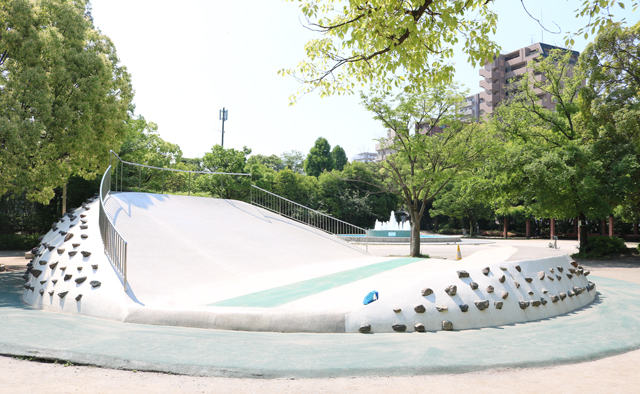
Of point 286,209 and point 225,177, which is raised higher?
point 225,177

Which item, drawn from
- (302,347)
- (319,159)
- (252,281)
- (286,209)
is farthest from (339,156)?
(302,347)

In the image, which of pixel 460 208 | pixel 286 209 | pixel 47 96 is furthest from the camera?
pixel 460 208

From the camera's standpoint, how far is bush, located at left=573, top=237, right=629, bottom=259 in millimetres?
21297

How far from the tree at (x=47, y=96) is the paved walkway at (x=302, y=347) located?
7507mm

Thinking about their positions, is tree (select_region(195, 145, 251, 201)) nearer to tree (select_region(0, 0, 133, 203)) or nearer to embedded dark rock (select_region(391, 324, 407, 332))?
tree (select_region(0, 0, 133, 203))

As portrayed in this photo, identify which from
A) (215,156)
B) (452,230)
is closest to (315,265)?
(215,156)

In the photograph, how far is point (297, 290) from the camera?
8.24 m

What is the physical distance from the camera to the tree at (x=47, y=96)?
1215 cm

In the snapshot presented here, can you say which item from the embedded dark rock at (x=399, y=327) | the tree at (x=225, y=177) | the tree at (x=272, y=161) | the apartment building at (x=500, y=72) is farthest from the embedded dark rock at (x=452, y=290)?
the tree at (x=272, y=161)

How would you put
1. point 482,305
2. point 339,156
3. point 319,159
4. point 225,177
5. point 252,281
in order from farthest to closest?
point 339,156
point 319,159
point 225,177
point 252,281
point 482,305

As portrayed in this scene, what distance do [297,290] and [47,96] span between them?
10.8m

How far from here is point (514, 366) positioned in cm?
471

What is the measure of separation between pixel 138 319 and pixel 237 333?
198 centimetres

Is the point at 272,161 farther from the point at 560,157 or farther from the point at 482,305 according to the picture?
the point at 482,305
